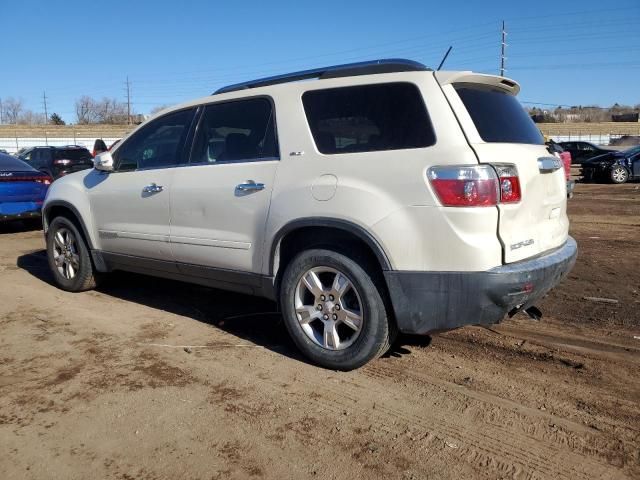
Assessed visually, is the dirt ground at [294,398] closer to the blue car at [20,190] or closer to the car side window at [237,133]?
the car side window at [237,133]

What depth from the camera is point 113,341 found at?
446 cm

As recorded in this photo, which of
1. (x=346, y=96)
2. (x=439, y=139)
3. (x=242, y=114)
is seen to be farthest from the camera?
(x=242, y=114)

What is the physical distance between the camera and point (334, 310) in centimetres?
375

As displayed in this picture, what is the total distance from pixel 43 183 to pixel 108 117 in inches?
3658

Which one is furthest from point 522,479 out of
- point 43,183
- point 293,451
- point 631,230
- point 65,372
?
point 43,183

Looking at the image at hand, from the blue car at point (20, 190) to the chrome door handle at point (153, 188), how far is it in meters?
5.92

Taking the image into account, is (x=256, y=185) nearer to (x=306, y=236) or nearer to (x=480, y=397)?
(x=306, y=236)

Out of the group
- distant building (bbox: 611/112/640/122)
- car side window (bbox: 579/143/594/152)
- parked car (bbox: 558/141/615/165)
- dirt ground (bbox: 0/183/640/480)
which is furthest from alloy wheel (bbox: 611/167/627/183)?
distant building (bbox: 611/112/640/122)

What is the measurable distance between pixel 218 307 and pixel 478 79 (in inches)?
123

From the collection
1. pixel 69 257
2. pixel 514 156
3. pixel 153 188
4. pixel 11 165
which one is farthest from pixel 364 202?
pixel 11 165

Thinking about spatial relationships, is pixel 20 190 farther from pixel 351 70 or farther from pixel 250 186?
pixel 351 70

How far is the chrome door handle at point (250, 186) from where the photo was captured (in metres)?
4.04

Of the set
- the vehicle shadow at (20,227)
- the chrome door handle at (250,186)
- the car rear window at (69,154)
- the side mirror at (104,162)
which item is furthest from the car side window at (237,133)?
the car rear window at (69,154)

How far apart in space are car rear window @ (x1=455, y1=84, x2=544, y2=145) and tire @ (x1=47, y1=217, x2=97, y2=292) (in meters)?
4.04
